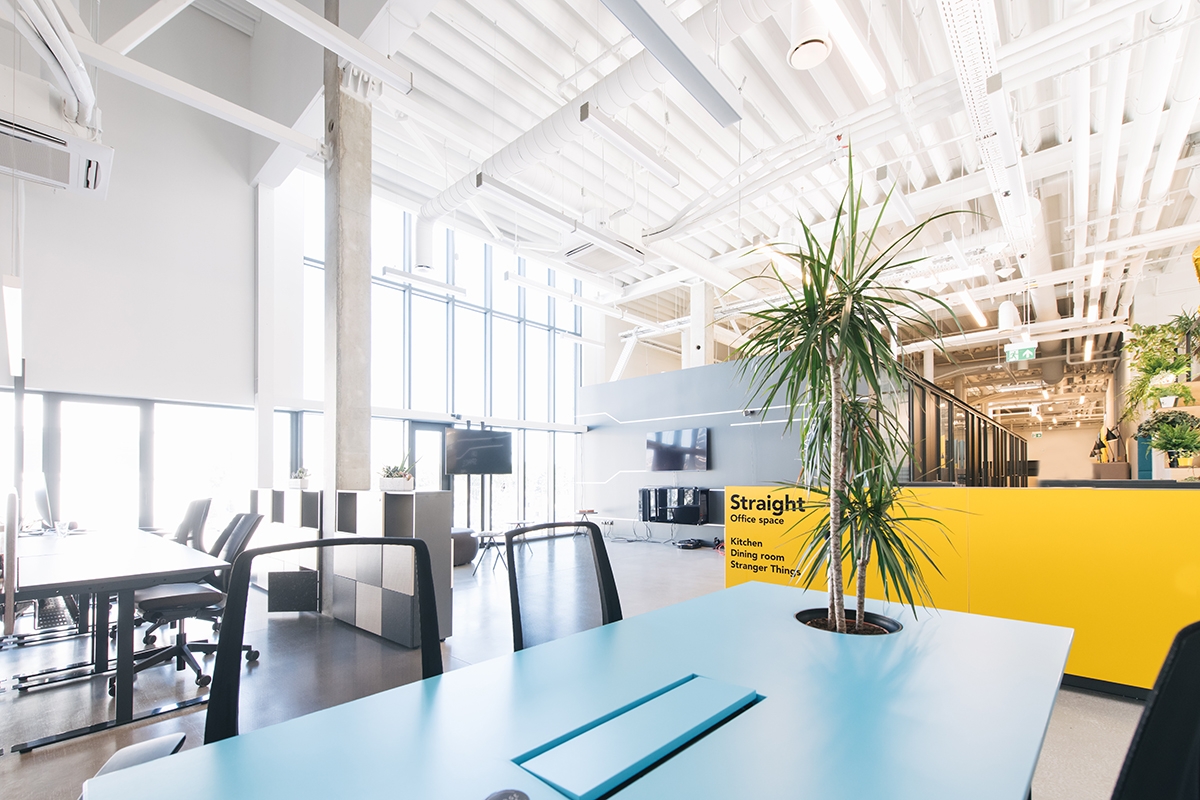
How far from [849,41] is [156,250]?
288 inches

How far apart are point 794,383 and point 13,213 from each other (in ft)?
24.2

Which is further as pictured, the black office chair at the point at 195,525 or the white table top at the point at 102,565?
the black office chair at the point at 195,525

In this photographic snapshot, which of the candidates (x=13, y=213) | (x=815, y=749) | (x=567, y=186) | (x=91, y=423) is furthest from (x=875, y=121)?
(x=91, y=423)

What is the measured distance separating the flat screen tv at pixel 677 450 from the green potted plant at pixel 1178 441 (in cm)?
657

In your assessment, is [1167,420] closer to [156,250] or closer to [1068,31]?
[1068,31]

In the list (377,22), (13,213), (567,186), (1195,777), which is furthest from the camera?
(567,186)

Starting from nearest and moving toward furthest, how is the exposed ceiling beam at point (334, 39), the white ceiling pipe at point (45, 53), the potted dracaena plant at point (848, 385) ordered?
the potted dracaena plant at point (848, 385), the white ceiling pipe at point (45, 53), the exposed ceiling beam at point (334, 39)

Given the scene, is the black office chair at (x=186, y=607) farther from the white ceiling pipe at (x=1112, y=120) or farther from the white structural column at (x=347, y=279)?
the white ceiling pipe at (x=1112, y=120)

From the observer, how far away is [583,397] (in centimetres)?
1305

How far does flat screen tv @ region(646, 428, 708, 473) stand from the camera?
10633 mm

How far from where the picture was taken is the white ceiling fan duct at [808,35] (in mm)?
3416

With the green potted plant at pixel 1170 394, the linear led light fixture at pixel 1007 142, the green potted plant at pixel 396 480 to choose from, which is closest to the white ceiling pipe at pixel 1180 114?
the linear led light fixture at pixel 1007 142

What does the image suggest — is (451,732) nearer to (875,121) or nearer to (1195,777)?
(1195,777)

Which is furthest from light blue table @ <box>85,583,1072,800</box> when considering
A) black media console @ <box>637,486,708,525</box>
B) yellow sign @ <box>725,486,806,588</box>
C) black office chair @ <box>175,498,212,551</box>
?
black media console @ <box>637,486,708,525</box>
